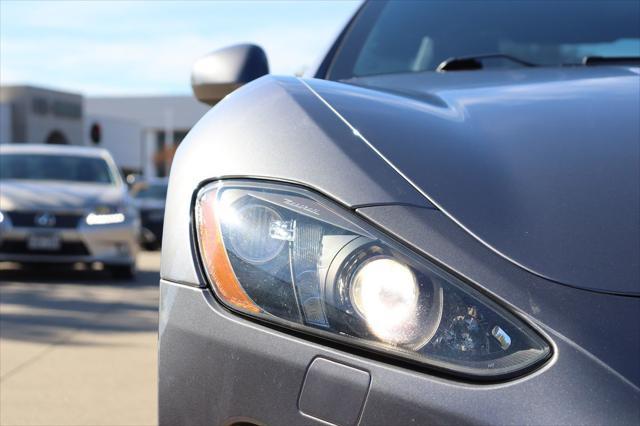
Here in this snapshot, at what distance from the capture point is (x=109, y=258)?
859 cm

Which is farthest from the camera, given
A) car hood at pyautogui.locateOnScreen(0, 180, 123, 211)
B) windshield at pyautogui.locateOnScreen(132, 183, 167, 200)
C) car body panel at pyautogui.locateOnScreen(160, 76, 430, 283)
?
windshield at pyautogui.locateOnScreen(132, 183, 167, 200)

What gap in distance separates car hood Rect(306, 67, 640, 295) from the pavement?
6.67ft

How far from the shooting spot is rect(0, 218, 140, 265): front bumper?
8.30 m

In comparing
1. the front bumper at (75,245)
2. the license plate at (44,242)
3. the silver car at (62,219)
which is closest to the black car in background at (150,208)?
the silver car at (62,219)

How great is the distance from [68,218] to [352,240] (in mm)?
7487

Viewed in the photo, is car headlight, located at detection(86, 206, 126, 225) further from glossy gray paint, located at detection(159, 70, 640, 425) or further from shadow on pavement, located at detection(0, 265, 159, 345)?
glossy gray paint, located at detection(159, 70, 640, 425)

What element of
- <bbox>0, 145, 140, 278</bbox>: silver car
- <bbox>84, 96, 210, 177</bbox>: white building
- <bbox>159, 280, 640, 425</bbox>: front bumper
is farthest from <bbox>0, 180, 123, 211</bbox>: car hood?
<bbox>84, 96, 210, 177</bbox>: white building

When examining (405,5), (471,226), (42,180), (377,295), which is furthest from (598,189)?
(42,180)

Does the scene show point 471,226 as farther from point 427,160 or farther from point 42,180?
point 42,180

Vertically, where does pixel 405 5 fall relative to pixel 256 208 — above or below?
above

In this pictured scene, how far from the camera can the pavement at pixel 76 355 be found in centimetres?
346

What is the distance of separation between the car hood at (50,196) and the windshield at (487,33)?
613 centimetres

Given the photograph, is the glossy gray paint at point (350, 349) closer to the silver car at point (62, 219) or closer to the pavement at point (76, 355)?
the pavement at point (76, 355)

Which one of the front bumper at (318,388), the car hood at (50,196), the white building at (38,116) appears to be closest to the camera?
the front bumper at (318,388)
